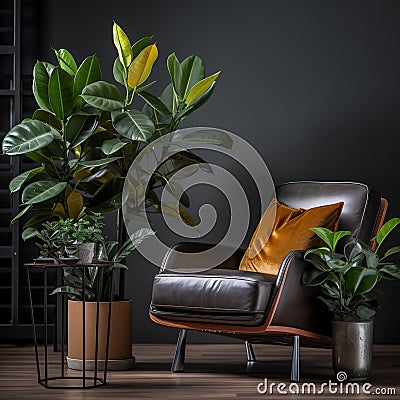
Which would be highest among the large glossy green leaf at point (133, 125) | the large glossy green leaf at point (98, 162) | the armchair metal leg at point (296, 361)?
the large glossy green leaf at point (133, 125)

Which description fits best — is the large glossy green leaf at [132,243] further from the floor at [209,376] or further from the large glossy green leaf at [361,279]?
the large glossy green leaf at [361,279]

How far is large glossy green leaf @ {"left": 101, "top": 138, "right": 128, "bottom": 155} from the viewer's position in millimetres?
3945

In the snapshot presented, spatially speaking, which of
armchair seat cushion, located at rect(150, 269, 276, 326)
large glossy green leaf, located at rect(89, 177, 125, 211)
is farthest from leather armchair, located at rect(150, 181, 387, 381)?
large glossy green leaf, located at rect(89, 177, 125, 211)

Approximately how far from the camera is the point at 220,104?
508cm

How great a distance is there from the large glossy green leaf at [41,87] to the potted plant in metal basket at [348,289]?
4.75 feet

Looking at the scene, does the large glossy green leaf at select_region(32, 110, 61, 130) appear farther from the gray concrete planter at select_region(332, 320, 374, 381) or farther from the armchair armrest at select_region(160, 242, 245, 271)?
the gray concrete planter at select_region(332, 320, 374, 381)

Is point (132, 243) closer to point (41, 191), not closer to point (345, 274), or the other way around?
point (41, 191)

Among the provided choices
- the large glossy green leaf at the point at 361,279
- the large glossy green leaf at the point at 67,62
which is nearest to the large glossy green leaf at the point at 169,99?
the large glossy green leaf at the point at 67,62

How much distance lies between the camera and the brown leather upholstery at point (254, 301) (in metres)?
3.59

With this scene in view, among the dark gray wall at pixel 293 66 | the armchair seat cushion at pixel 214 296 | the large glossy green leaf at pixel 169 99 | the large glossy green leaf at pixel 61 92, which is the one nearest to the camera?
the armchair seat cushion at pixel 214 296

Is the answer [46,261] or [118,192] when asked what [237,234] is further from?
[46,261]

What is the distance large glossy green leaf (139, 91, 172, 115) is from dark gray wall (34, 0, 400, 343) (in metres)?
0.97

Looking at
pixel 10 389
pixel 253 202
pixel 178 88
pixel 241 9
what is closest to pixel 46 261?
pixel 10 389

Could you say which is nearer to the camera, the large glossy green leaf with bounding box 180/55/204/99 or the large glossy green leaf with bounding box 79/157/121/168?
the large glossy green leaf with bounding box 79/157/121/168
